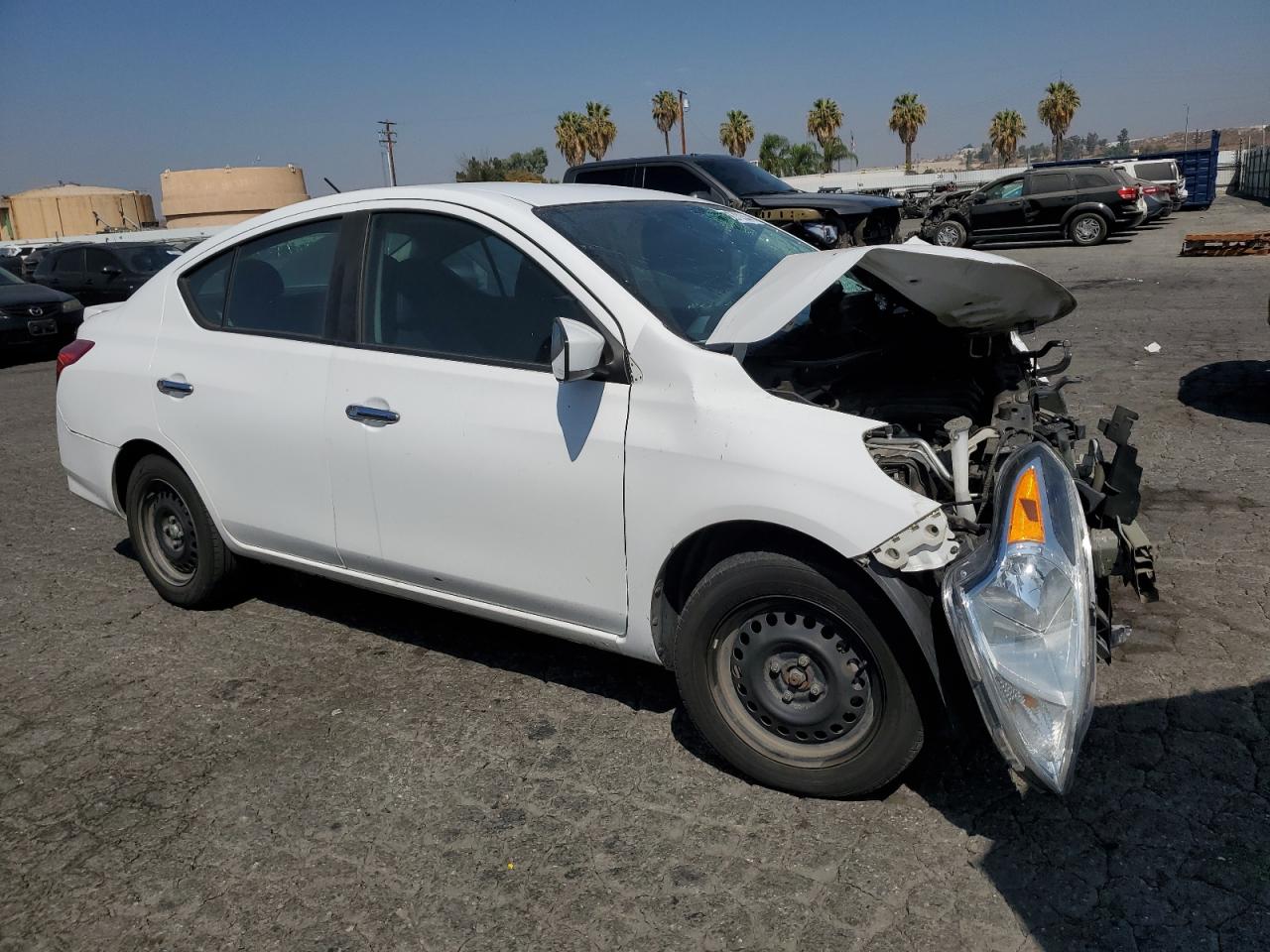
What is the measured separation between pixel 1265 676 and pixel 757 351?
2.10 m

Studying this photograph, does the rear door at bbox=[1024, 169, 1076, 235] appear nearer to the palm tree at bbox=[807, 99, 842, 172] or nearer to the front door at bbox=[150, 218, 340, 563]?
the front door at bbox=[150, 218, 340, 563]

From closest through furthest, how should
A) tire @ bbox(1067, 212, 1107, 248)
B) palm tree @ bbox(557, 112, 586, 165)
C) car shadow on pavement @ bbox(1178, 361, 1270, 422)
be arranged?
car shadow on pavement @ bbox(1178, 361, 1270, 422) < tire @ bbox(1067, 212, 1107, 248) < palm tree @ bbox(557, 112, 586, 165)

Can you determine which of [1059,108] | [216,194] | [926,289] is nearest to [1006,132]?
[1059,108]

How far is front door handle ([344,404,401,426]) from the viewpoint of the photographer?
3672 mm

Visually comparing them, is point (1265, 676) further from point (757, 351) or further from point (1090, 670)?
point (757, 351)

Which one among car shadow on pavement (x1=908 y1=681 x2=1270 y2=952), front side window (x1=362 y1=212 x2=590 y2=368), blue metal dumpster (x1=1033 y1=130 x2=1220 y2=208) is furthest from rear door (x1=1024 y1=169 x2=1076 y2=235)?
front side window (x1=362 y1=212 x2=590 y2=368)

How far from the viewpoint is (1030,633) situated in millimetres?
2623

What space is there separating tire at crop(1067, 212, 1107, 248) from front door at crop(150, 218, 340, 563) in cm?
2203

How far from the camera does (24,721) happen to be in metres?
3.88

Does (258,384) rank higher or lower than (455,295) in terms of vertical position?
lower

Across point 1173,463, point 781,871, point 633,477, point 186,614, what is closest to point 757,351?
point 633,477

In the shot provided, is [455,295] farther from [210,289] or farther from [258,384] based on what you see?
[210,289]

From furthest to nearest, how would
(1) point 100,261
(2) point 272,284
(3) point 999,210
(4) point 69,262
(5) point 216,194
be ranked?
1. (5) point 216,194
2. (3) point 999,210
3. (4) point 69,262
4. (1) point 100,261
5. (2) point 272,284

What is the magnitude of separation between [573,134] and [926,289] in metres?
65.6
